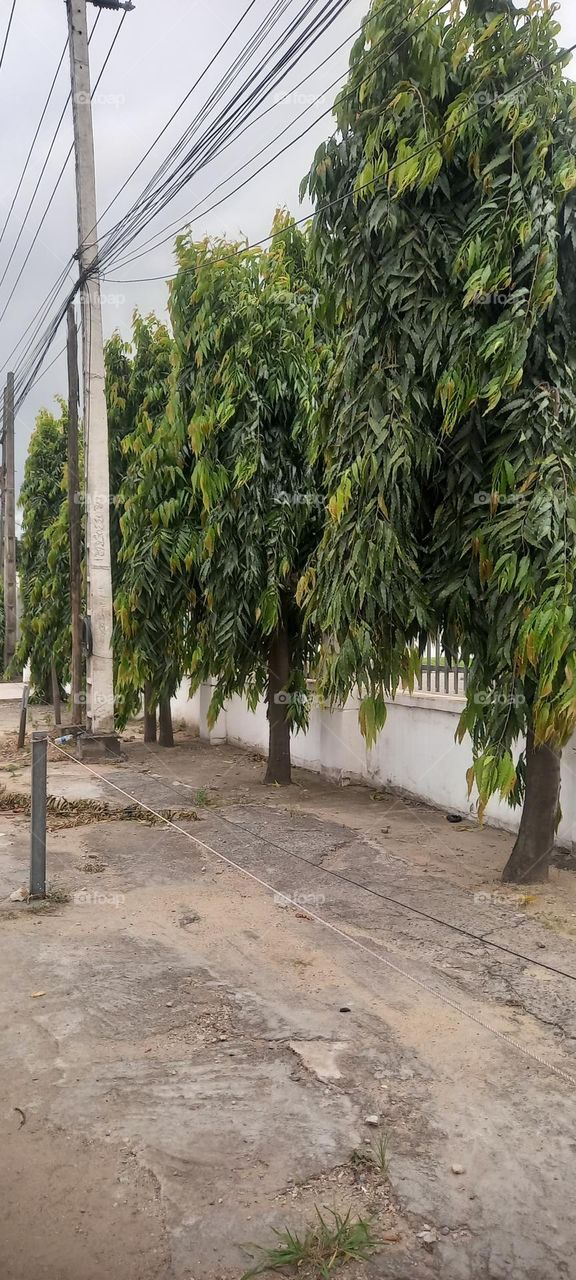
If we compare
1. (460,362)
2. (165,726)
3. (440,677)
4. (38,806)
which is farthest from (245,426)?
(165,726)

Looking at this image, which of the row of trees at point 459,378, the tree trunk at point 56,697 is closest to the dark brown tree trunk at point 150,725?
the tree trunk at point 56,697

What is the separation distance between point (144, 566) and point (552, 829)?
5627mm

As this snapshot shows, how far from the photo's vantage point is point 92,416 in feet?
45.4

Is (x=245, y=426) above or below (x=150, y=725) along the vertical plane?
above

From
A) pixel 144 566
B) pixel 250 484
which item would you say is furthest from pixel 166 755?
pixel 250 484

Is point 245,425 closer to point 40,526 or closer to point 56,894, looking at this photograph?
point 56,894

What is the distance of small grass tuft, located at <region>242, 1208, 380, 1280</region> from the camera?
2967mm

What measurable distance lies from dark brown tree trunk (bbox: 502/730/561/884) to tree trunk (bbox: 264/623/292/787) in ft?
14.9

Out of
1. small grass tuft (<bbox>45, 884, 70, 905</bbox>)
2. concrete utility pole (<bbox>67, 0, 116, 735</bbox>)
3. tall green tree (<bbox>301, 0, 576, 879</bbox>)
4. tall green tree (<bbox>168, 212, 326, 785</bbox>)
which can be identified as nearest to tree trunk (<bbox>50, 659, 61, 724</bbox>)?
concrete utility pole (<bbox>67, 0, 116, 735</bbox>)

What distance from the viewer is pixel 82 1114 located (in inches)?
152

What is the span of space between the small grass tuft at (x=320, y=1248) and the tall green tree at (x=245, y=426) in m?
7.16

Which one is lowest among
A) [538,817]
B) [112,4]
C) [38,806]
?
[538,817]

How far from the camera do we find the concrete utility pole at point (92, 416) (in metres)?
13.8

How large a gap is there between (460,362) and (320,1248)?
4867 mm
